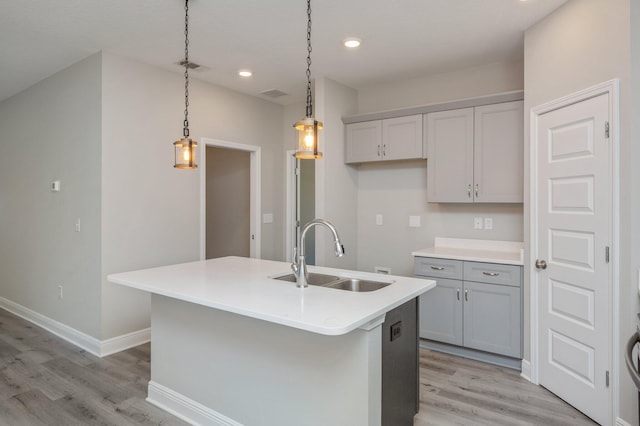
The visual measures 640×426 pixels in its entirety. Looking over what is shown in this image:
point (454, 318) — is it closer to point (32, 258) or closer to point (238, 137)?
point (238, 137)

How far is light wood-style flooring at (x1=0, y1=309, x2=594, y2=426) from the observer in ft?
8.11

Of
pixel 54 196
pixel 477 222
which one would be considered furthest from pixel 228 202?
pixel 477 222

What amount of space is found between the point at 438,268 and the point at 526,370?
1015 millimetres

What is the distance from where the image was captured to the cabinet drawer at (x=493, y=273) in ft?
10.3

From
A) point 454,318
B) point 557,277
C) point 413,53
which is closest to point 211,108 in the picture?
point 413,53

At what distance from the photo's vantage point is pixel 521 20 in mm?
2895

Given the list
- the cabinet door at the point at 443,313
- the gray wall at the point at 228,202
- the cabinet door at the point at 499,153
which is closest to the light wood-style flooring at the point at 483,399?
the cabinet door at the point at 443,313

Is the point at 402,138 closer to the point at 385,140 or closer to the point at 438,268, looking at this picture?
the point at 385,140

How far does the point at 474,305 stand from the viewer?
336 cm

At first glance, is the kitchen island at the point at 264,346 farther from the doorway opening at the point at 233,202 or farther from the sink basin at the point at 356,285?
the doorway opening at the point at 233,202

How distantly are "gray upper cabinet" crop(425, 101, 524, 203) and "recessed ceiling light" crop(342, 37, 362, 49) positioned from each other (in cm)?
102

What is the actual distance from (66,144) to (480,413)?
4.20 metres

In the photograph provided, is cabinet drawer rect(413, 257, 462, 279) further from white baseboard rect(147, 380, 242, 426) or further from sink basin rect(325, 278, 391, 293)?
white baseboard rect(147, 380, 242, 426)

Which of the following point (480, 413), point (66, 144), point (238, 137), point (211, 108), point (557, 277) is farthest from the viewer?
point (238, 137)
